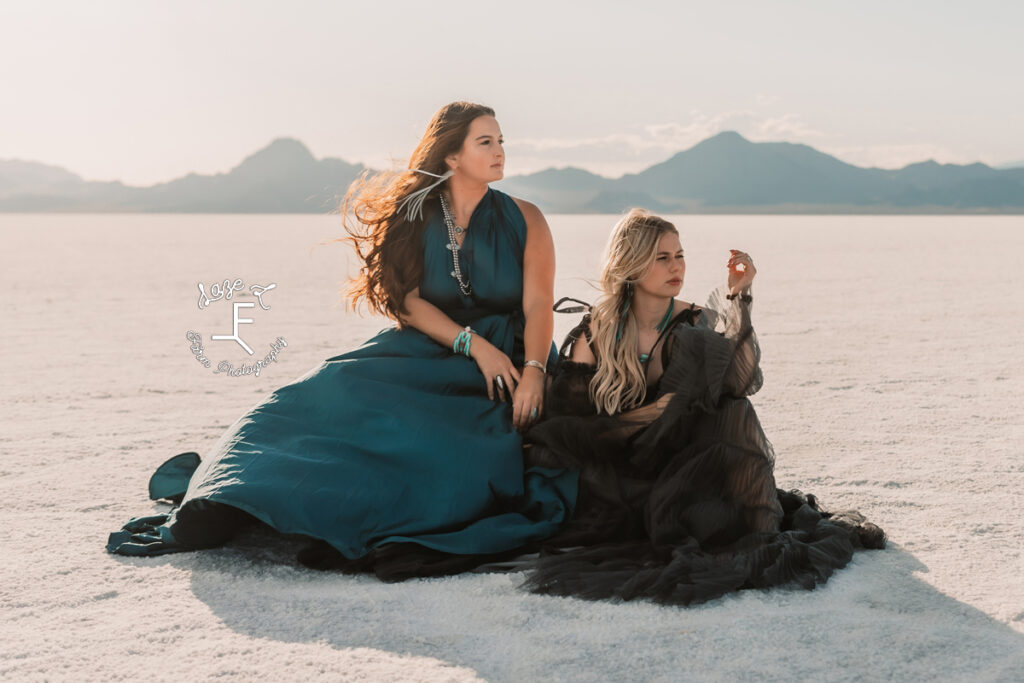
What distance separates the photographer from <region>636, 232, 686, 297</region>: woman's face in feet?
12.2

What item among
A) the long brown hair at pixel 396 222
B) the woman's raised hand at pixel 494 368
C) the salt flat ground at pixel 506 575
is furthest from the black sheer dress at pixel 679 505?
the long brown hair at pixel 396 222

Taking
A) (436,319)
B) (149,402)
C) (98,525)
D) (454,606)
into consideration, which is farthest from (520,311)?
(149,402)

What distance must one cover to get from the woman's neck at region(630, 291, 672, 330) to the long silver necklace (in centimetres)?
78

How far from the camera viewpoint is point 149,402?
6570mm

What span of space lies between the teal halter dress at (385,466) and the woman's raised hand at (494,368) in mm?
43

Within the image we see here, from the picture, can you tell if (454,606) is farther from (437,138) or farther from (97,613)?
(437,138)

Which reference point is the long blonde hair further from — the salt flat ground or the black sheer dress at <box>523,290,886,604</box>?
the salt flat ground

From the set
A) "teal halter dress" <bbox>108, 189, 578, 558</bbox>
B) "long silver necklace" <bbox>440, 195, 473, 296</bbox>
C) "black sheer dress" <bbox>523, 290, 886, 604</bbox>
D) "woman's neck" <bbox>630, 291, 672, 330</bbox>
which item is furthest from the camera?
"long silver necklace" <bbox>440, 195, 473, 296</bbox>

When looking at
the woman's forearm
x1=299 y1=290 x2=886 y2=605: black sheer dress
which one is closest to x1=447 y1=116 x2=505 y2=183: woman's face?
the woman's forearm

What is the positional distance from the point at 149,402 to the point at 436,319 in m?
3.17

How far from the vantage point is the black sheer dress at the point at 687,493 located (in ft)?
10.6

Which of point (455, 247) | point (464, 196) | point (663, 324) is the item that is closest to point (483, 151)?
point (464, 196)

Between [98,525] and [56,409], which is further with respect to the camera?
[56,409]

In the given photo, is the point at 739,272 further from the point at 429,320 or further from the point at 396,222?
the point at 396,222
